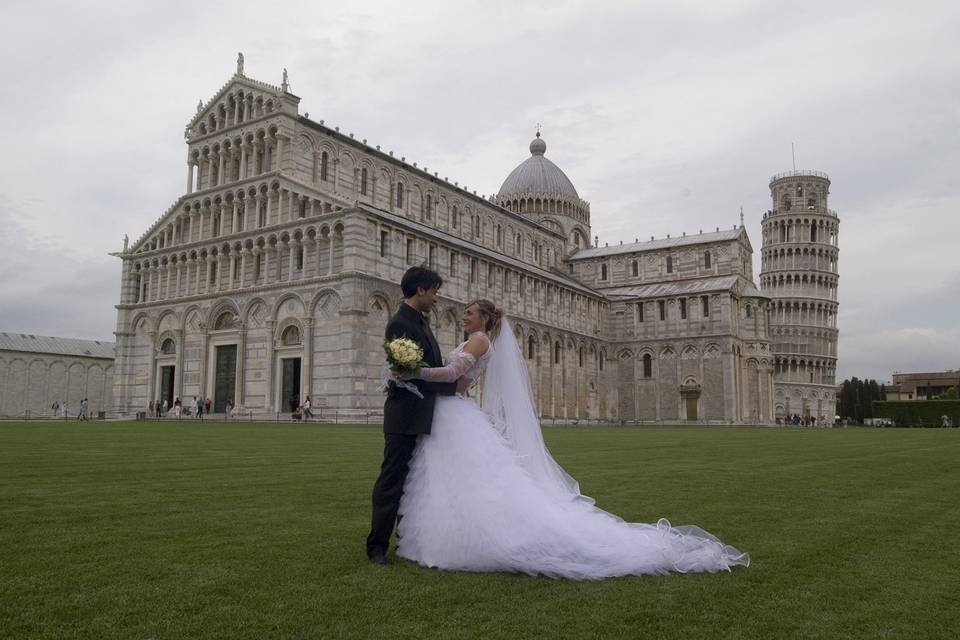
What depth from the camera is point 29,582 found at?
5.14m

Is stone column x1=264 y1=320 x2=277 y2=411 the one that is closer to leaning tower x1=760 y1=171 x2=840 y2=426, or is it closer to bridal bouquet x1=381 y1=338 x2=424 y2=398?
bridal bouquet x1=381 y1=338 x2=424 y2=398

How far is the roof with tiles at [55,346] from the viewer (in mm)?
61500

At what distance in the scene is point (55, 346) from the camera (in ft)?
214

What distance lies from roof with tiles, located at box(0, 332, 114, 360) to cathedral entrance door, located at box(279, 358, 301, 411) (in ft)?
102

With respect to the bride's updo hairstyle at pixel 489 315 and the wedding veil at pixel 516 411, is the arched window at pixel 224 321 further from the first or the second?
the bride's updo hairstyle at pixel 489 315

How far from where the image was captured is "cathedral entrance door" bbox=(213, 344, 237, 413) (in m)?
45.8

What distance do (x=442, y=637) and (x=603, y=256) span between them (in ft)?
239

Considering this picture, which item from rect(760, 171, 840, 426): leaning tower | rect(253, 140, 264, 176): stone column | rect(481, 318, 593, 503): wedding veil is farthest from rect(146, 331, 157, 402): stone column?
rect(760, 171, 840, 426): leaning tower

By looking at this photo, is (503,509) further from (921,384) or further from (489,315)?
(921,384)

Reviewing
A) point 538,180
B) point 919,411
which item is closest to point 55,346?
point 538,180

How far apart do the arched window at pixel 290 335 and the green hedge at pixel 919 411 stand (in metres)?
53.2

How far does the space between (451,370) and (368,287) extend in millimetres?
34994

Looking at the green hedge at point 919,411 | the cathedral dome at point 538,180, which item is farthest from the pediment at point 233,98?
the green hedge at point 919,411

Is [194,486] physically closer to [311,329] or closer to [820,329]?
[311,329]
